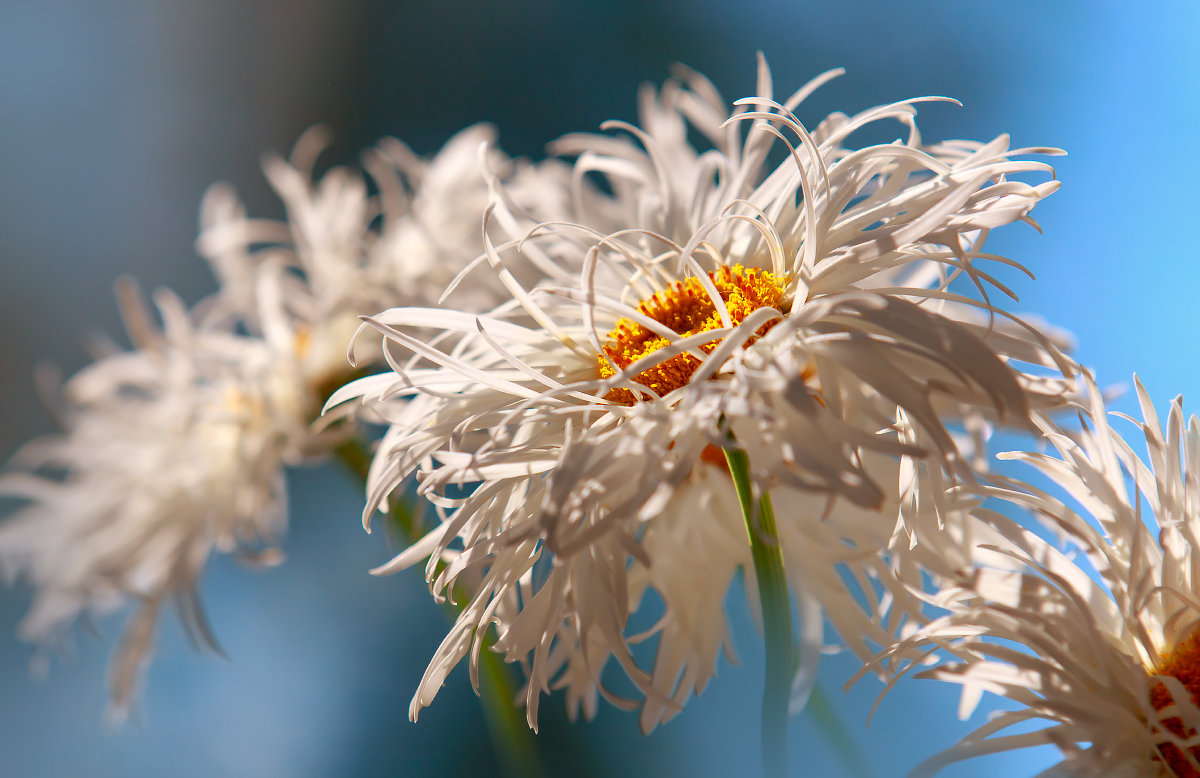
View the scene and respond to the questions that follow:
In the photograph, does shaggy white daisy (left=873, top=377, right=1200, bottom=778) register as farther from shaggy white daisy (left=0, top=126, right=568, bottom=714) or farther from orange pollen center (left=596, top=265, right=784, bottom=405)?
shaggy white daisy (left=0, top=126, right=568, bottom=714)

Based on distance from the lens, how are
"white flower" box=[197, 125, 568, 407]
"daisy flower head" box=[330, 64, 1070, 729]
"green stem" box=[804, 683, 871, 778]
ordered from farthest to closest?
"white flower" box=[197, 125, 568, 407]
"green stem" box=[804, 683, 871, 778]
"daisy flower head" box=[330, 64, 1070, 729]

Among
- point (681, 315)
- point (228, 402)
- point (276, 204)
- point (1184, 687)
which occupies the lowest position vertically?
point (1184, 687)

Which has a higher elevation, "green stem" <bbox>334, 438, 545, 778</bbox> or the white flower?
the white flower

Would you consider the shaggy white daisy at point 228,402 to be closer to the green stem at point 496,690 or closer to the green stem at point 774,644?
the green stem at point 496,690

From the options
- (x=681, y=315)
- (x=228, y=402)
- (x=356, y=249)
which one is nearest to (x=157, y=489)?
(x=228, y=402)

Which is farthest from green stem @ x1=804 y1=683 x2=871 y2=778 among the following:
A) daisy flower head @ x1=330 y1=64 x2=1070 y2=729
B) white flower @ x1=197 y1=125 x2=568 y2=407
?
white flower @ x1=197 y1=125 x2=568 y2=407

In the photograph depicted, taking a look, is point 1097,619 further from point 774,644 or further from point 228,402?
point 228,402

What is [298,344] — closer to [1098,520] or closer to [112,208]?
[1098,520]
